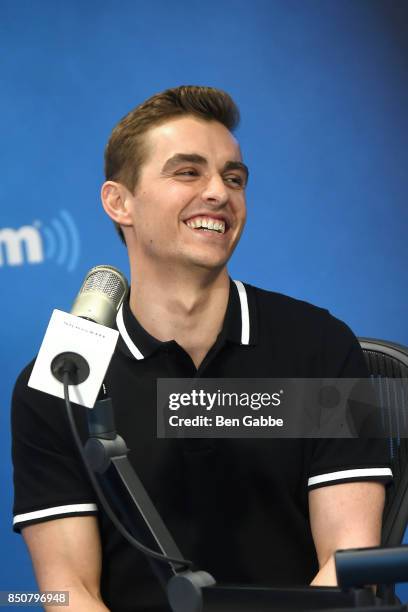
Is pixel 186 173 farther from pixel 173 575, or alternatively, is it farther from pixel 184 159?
pixel 173 575

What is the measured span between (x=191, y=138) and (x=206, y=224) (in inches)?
6.6

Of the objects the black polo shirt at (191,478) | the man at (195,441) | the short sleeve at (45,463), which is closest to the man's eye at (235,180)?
the man at (195,441)

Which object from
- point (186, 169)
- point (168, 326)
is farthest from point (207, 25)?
point (168, 326)

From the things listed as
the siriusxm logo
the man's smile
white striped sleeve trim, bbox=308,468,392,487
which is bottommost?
white striped sleeve trim, bbox=308,468,392,487

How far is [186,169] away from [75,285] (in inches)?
39.8

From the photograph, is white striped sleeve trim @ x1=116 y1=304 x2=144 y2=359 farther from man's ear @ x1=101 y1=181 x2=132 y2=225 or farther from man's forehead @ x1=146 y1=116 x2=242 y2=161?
man's forehead @ x1=146 y1=116 x2=242 y2=161

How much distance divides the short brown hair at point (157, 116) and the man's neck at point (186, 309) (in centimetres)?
21

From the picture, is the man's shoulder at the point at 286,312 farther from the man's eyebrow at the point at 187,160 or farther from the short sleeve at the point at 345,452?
the man's eyebrow at the point at 187,160

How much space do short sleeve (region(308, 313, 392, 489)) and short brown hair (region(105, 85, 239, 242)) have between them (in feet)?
1.53

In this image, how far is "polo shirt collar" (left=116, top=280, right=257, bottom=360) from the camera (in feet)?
5.42

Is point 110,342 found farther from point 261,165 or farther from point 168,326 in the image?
point 261,165

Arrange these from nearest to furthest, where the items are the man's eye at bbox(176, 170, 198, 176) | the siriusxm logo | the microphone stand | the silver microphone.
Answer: the microphone stand
the silver microphone
the man's eye at bbox(176, 170, 198, 176)
the siriusxm logo

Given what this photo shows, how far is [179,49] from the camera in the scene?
2.67 meters

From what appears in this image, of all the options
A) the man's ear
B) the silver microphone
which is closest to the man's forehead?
the man's ear
